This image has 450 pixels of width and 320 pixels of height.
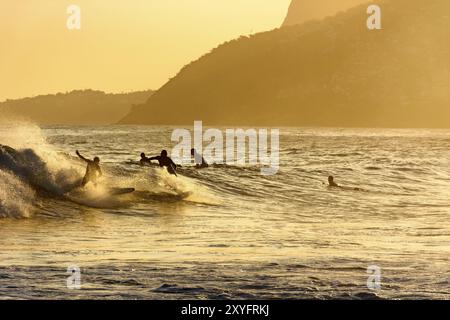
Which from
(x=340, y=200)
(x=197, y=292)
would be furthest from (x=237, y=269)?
(x=340, y=200)

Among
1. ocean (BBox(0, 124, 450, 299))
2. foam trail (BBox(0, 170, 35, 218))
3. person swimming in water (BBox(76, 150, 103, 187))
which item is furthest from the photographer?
person swimming in water (BBox(76, 150, 103, 187))

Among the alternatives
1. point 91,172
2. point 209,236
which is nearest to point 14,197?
point 91,172

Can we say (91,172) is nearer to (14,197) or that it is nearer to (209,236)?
(14,197)

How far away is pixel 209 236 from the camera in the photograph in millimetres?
18625

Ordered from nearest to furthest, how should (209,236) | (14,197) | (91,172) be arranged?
(209,236) < (14,197) < (91,172)

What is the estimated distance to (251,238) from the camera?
18.5 m

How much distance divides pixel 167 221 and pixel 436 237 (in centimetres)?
739

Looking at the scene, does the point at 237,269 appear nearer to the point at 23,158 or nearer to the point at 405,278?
the point at 405,278

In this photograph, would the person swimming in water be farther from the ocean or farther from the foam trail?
the foam trail

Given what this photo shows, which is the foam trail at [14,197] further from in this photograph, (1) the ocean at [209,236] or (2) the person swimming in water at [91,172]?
(2) the person swimming in water at [91,172]

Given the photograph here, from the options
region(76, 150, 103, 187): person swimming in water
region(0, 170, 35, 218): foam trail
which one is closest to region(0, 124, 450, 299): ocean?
region(0, 170, 35, 218): foam trail

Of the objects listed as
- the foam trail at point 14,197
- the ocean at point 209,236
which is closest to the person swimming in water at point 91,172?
the ocean at point 209,236

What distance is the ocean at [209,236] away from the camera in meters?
12.2

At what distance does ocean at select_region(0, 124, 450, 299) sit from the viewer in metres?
12.2
